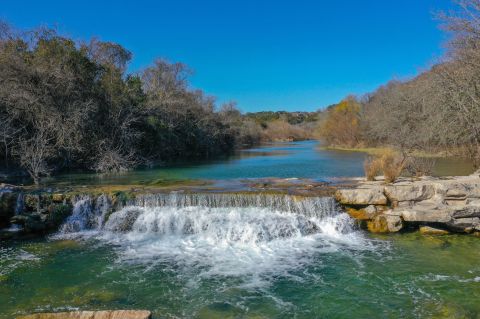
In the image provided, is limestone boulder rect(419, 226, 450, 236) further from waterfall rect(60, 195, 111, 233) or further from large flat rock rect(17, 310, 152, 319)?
waterfall rect(60, 195, 111, 233)

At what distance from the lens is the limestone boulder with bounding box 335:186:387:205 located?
10766 mm

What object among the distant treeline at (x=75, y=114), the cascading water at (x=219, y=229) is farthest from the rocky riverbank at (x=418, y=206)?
the distant treeline at (x=75, y=114)

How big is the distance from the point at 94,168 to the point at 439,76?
58.1ft

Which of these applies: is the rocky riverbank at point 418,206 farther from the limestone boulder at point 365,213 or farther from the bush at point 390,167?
the bush at point 390,167

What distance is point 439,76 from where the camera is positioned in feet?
51.3

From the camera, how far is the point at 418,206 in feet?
34.2

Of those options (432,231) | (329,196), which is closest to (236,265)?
(329,196)

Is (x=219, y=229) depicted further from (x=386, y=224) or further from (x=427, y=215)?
(x=427, y=215)

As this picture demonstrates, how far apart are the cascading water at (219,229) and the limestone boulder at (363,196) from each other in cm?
36

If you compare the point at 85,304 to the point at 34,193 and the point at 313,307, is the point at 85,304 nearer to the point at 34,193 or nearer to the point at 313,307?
the point at 313,307

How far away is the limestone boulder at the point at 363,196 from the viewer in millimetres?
10766

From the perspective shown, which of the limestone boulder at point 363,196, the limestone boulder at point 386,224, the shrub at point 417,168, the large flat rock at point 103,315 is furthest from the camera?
the shrub at point 417,168

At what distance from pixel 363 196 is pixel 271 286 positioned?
5.13 metres

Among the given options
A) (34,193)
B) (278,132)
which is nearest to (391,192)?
(34,193)
